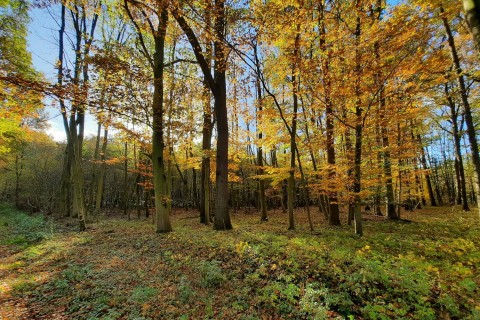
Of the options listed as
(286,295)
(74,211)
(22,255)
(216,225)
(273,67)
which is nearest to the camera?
(286,295)

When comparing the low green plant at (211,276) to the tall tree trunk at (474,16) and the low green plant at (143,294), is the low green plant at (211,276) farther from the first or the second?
the tall tree trunk at (474,16)

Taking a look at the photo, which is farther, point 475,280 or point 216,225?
point 216,225

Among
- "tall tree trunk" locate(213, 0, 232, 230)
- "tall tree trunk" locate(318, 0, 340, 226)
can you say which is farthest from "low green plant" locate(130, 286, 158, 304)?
"tall tree trunk" locate(318, 0, 340, 226)

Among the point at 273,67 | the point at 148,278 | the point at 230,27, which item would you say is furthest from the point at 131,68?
the point at 148,278

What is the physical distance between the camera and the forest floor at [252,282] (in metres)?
3.72

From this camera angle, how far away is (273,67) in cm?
1115

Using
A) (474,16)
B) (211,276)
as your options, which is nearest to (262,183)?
(211,276)

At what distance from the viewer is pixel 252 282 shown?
15.4 ft

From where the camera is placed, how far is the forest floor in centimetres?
372

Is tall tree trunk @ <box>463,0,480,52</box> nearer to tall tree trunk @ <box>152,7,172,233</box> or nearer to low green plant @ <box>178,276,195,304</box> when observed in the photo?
low green plant @ <box>178,276,195,304</box>

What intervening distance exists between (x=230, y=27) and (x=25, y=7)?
11622 millimetres

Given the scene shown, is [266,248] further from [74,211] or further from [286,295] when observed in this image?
[74,211]

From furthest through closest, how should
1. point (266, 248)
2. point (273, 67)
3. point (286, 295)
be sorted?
1. point (273, 67)
2. point (266, 248)
3. point (286, 295)

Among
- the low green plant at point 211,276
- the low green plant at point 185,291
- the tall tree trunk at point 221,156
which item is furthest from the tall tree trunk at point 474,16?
the tall tree trunk at point 221,156
